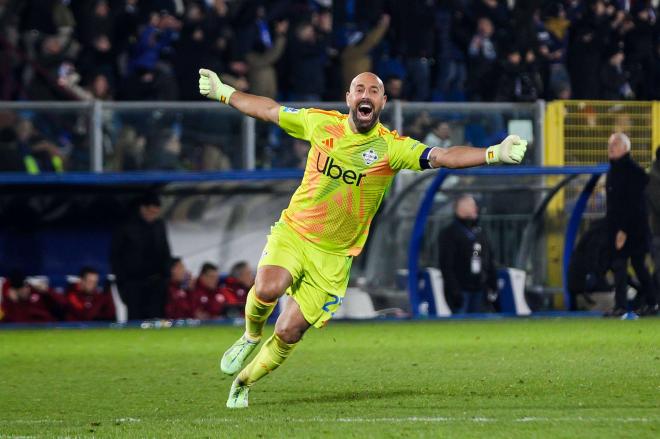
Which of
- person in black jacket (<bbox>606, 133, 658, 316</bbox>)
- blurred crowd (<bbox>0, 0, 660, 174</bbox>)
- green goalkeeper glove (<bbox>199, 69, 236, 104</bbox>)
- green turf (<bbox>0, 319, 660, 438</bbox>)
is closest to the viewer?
green turf (<bbox>0, 319, 660, 438</bbox>)

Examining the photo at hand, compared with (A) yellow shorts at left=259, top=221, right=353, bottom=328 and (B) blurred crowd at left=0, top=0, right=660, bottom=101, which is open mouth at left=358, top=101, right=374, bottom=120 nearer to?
(A) yellow shorts at left=259, top=221, right=353, bottom=328

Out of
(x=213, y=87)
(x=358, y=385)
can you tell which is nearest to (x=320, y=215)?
(x=213, y=87)

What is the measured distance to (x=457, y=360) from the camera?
13141 mm

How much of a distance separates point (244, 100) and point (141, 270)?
9552 mm

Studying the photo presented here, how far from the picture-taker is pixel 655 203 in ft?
64.8

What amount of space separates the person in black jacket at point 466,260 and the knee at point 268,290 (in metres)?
9.88

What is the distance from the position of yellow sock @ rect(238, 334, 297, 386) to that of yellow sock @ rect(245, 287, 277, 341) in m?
0.15

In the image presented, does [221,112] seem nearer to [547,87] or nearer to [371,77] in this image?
[547,87]

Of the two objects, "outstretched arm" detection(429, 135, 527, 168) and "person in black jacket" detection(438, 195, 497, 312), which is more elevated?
"outstretched arm" detection(429, 135, 527, 168)

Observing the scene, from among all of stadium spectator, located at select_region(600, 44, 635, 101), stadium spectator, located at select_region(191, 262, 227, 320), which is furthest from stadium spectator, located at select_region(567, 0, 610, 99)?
stadium spectator, located at select_region(191, 262, 227, 320)

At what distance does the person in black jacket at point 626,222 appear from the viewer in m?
18.7

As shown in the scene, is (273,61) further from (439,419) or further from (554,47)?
(439,419)

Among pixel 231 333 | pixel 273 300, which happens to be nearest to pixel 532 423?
pixel 273 300

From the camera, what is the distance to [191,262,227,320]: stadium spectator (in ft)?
63.5
